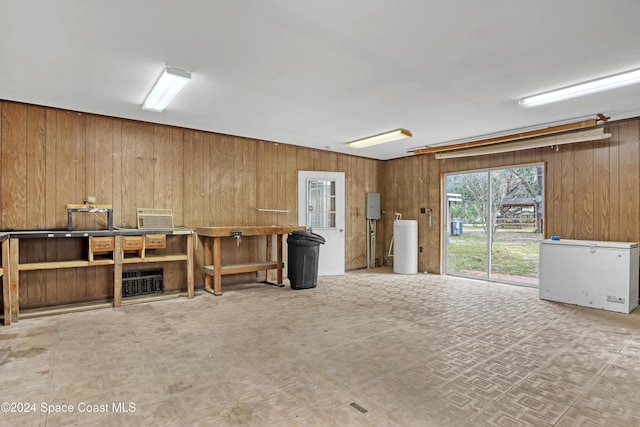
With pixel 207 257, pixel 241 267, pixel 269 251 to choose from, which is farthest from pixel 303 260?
pixel 207 257

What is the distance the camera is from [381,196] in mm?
8312

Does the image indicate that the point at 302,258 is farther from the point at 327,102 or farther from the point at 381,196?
the point at 381,196

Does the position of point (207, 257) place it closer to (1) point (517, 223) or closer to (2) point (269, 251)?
(2) point (269, 251)

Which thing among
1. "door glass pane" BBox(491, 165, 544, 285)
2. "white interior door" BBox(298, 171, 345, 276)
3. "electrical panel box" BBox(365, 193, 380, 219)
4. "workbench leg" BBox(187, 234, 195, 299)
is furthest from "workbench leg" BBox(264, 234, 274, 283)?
"door glass pane" BBox(491, 165, 544, 285)

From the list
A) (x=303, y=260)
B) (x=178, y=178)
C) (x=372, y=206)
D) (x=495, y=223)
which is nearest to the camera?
(x=178, y=178)

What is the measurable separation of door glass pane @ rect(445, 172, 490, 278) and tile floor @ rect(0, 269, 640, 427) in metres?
2.30

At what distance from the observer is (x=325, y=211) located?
7.06 meters

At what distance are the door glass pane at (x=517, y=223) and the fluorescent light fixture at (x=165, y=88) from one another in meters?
5.60

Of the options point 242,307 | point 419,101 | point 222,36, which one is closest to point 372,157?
point 419,101

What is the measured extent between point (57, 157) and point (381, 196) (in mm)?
6246

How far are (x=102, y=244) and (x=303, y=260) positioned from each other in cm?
283

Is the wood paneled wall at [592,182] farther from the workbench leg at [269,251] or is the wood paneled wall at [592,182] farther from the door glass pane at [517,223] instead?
the workbench leg at [269,251]

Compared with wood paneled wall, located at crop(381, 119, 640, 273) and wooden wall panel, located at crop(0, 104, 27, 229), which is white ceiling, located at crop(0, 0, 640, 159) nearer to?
wooden wall panel, located at crop(0, 104, 27, 229)

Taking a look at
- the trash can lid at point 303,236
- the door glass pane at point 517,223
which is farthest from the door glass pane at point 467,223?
the trash can lid at point 303,236
